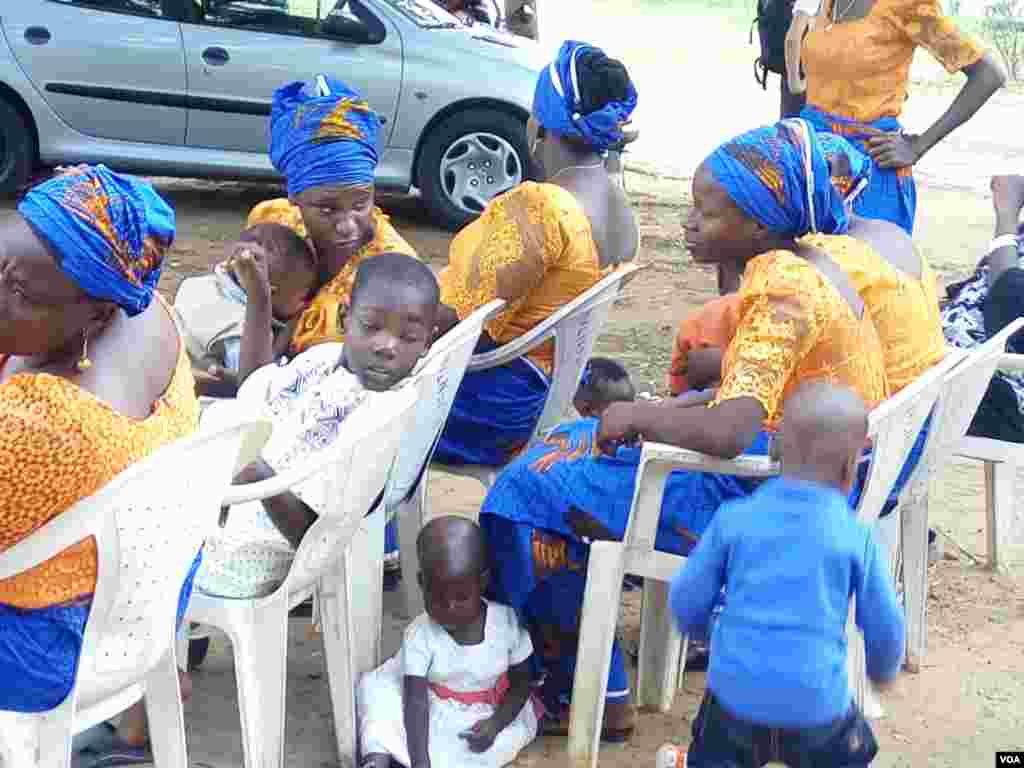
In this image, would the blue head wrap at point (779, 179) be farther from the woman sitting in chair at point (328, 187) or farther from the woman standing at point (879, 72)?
the woman standing at point (879, 72)

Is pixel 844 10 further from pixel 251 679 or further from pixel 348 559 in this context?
pixel 251 679

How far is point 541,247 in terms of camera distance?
407cm

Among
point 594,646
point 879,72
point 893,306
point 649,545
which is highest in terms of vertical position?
point 879,72

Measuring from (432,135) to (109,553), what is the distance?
772cm

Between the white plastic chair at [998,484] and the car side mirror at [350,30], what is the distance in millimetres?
5868

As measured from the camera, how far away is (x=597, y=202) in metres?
4.28

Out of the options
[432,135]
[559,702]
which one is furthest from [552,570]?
[432,135]

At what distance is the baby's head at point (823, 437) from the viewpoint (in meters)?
2.69

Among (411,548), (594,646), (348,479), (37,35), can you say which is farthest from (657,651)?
(37,35)

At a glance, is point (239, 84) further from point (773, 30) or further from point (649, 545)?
point (649, 545)

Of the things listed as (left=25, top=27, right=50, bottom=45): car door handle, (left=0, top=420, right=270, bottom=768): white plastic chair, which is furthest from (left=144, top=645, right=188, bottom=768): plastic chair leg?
(left=25, top=27, right=50, bottom=45): car door handle

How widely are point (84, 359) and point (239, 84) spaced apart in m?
7.28

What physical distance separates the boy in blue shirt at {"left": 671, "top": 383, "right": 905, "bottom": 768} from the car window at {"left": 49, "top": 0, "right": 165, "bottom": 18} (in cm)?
756

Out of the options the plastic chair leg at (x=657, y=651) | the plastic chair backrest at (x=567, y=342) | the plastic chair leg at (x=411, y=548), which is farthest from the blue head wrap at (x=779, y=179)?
the plastic chair leg at (x=411, y=548)
